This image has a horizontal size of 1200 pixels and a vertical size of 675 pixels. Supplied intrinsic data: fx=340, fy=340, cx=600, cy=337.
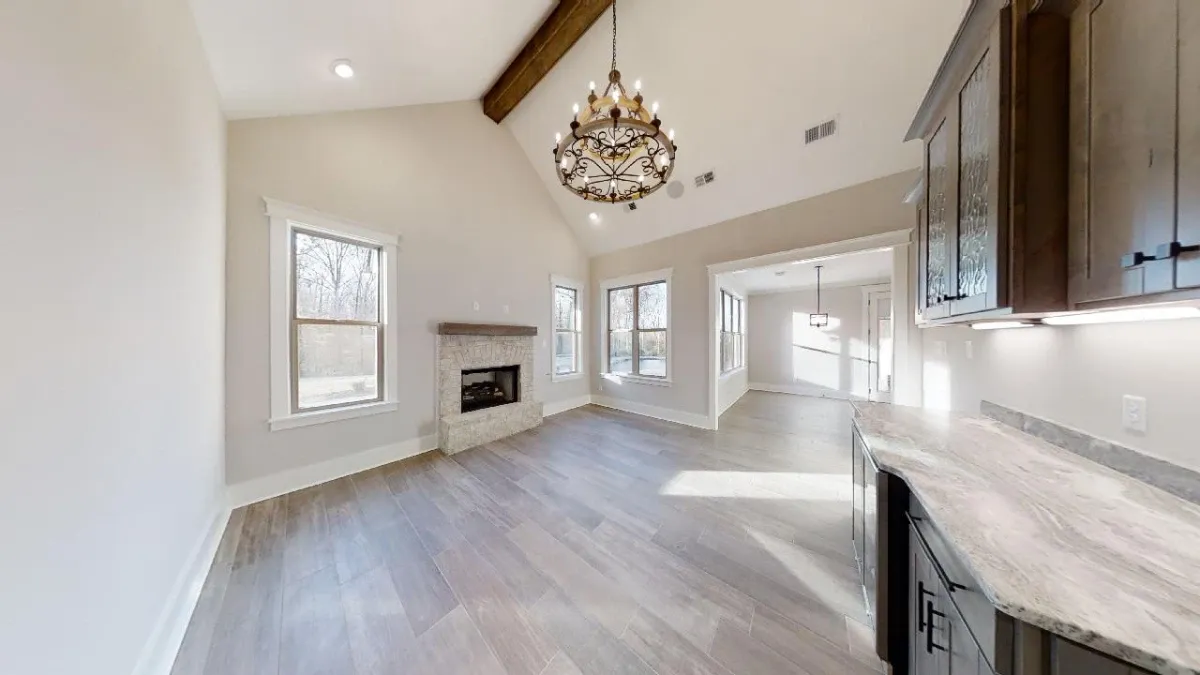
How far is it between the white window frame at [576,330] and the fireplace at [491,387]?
2.56ft

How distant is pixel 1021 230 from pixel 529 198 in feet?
15.8

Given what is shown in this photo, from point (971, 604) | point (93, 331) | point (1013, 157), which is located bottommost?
point (971, 604)

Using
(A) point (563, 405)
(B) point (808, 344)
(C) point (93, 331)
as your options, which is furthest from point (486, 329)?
(B) point (808, 344)

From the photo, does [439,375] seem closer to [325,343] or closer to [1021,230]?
[325,343]

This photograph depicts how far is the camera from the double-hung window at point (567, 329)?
5438mm

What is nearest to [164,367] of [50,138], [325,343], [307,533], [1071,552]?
[50,138]

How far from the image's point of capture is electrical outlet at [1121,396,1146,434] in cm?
111

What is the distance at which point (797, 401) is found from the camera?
21.2 feet

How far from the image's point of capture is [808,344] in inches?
283

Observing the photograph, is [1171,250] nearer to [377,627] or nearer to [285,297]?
[377,627]

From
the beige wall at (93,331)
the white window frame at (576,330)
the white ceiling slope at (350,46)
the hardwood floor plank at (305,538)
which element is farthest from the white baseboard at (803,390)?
the beige wall at (93,331)

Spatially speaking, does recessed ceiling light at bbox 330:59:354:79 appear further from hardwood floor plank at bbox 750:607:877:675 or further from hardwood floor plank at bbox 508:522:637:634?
hardwood floor plank at bbox 750:607:877:675

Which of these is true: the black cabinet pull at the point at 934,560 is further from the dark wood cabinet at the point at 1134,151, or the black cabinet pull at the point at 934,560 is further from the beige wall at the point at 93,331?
the beige wall at the point at 93,331

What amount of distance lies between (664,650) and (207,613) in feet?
6.97
